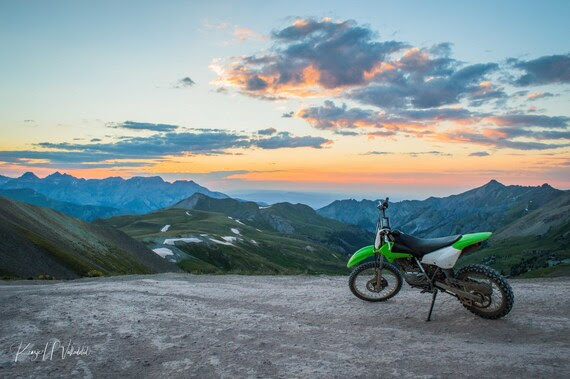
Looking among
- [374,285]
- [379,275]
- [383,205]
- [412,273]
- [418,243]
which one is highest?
[383,205]

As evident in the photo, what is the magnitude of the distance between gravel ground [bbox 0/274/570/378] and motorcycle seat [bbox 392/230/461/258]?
5.81 feet

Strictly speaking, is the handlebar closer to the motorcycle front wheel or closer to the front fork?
the front fork

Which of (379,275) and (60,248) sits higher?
(379,275)

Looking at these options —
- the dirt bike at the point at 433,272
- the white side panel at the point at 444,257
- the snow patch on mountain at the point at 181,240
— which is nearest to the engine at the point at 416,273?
the dirt bike at the point at 433,272

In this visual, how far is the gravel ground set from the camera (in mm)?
7418

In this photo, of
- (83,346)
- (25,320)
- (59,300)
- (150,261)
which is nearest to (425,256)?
(83,346)

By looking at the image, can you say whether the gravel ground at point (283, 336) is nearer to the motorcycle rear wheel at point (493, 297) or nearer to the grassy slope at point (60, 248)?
the motorcycle rear wheel at point (493, 297)

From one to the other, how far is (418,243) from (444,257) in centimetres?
81

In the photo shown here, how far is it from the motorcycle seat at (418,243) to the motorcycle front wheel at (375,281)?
3.61 feet

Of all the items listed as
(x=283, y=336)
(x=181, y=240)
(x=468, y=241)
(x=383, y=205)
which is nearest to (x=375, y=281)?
(x=383, y=205)

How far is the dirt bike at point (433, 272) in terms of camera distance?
33.4 ft

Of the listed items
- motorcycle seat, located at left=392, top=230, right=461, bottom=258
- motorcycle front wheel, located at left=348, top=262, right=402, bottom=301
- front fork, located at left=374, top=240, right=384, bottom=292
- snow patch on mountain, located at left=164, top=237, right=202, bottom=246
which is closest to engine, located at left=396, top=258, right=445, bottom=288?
motorcycle seat, located at left=392, top=230, right=461, bottom=258

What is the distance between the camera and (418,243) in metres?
11.2

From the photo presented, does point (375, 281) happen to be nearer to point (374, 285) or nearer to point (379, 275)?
point (374, 285)
